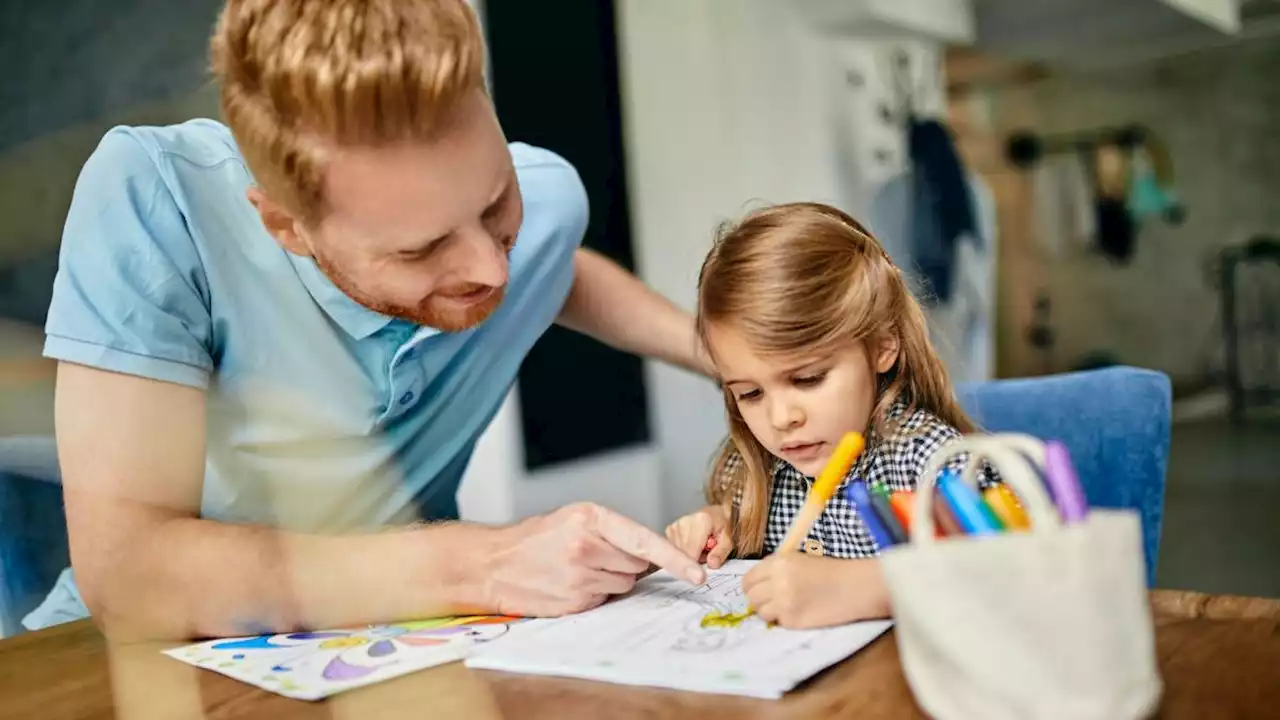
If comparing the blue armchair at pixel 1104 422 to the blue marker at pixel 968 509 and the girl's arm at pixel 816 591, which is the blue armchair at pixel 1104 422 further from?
the blue marker at pixel 968 509

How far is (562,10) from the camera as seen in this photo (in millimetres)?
1050

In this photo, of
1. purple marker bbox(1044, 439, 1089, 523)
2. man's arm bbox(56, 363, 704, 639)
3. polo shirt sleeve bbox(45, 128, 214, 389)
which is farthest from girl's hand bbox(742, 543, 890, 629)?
polo shirt sleeve bbox(45, 128, 214, 389)

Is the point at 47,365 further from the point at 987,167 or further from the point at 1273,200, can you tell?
the point at 1273,200

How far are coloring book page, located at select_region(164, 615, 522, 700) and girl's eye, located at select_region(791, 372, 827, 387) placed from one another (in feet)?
0.83

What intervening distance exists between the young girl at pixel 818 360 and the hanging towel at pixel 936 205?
0.17 m

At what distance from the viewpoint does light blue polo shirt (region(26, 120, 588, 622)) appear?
707 mm

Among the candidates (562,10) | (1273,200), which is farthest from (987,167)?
(562,10)

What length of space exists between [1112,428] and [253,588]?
2.33 ft

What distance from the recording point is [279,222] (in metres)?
0.74

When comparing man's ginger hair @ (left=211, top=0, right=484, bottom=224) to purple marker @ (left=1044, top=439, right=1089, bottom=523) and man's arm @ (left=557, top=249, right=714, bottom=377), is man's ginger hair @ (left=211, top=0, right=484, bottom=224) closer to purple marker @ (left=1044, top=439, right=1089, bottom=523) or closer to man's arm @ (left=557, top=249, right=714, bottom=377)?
man's arm @ (left=557, top=249, right=714, bottom=377)

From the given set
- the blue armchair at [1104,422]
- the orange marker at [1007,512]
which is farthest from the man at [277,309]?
the blue armchair at [1104,422]

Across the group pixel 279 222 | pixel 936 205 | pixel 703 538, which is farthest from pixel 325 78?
pixel 936 205

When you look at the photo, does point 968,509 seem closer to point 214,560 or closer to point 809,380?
A: point 809,380

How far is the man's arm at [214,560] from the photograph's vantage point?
2.31 ft
